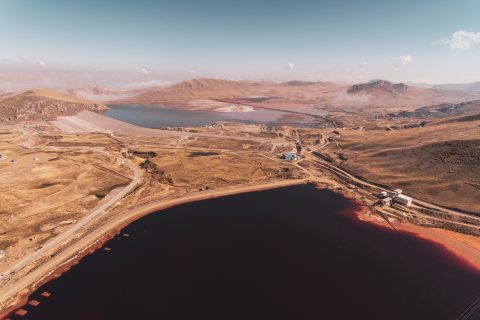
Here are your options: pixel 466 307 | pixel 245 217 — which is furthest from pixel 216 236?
pixel 466 307

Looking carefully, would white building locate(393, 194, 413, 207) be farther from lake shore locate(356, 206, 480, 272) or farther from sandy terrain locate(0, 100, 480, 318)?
lake shore locate(356, 206, 480, 272)

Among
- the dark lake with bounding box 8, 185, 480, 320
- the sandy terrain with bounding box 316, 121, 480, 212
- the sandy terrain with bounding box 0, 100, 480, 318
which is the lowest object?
the dark lake with bounding box 8, 185, 480, 320

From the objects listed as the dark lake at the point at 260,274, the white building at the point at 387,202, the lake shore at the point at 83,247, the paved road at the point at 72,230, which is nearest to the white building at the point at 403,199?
the white building at the point at 387,202

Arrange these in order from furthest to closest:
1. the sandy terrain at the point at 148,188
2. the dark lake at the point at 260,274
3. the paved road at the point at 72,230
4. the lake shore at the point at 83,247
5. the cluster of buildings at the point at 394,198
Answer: the cluster of buildings at the point at 394,198
the sandy terrain at the point at 148,188
the paved road at the point at 72,230
the lake shore at the point at 83,247
the dark lake at the point at 260,274

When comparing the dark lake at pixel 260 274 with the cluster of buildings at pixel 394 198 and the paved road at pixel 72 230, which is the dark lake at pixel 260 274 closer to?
the paved road at pixel 72 230

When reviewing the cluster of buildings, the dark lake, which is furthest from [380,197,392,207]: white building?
the dark lake

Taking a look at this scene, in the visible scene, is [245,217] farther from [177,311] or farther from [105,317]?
[105,317]

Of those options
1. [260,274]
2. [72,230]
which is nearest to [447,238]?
[260,274]

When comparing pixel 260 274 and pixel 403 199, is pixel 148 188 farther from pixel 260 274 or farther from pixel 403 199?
pixel 403 199
